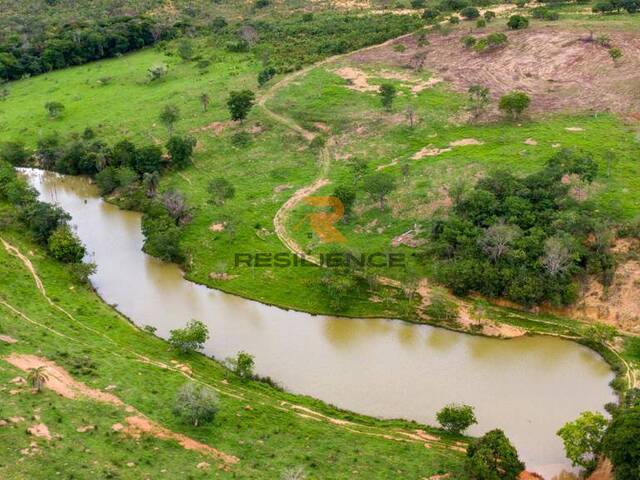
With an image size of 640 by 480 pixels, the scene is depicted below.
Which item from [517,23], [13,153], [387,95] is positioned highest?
[517,23]

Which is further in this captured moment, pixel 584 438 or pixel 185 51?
pixel 185 51

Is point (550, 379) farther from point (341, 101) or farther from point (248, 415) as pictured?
point (341, 101)

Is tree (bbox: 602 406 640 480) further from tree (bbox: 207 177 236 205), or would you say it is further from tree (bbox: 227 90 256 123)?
tree (bbox: 227 90 256 123)

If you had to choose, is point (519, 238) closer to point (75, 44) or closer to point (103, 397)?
point (103, 397)

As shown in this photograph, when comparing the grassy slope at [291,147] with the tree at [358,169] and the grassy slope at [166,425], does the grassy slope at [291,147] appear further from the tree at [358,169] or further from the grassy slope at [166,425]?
the grassy slope at [166,425]

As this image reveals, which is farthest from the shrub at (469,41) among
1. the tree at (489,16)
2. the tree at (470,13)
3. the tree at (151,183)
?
the tree at (151,183)

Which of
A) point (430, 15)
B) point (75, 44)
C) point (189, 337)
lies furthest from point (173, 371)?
point (75, 44)

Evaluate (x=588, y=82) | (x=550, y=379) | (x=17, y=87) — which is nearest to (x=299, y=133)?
(x=588, y=82)
